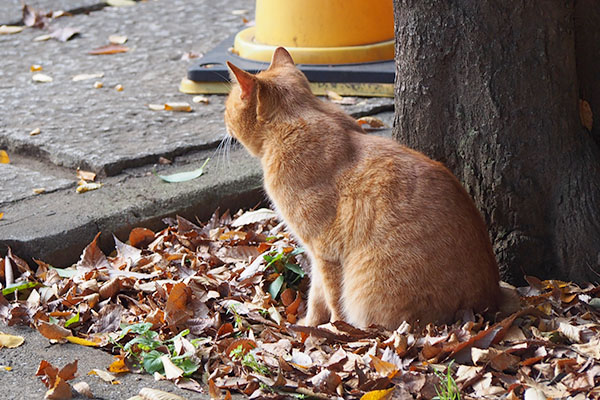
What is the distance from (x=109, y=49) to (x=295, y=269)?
3652 millimetres

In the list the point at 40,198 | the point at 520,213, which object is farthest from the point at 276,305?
the point at 40,198

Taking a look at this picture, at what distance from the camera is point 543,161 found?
128 inches

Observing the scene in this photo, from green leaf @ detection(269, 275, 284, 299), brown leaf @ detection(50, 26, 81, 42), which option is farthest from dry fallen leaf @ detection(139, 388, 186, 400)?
brown leaf @ detection(50, 26, 81, 42)

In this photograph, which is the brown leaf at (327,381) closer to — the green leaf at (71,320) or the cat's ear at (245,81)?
the green leaf at (71,320)

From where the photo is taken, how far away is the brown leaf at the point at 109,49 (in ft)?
21.4

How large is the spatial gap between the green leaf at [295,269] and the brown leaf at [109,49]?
3.55 meters

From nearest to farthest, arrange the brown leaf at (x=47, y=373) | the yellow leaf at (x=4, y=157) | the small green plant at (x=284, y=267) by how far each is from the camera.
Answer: the brown leaf at (x=47, y=373)
the small green plant at (x=284, y=267)
the yellow leaf at (x=4, y=157)

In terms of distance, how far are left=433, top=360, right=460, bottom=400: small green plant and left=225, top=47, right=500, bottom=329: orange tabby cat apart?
13.8 inches

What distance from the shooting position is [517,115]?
3.22 metres

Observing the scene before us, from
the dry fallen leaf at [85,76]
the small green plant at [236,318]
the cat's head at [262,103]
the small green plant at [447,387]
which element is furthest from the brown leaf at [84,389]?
the dry fallen leaf at [85,76]

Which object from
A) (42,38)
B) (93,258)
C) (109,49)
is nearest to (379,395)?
(93,258)

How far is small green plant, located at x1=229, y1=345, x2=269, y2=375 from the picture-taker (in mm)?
2789

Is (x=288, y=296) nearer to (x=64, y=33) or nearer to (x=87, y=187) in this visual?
(x=87, y=187)

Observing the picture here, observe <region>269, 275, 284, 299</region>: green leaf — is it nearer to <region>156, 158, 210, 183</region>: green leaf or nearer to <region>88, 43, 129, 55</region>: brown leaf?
<region>156, 158, 210, 183</region>: green leaf
